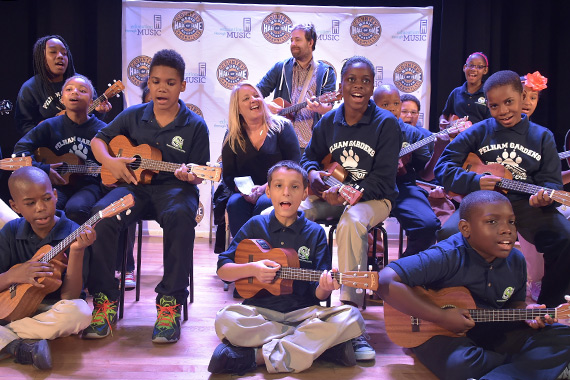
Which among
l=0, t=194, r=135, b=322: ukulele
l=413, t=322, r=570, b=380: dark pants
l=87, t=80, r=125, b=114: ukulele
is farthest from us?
l=87, t=80, r=125, b=114: ukulele

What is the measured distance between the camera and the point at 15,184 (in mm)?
3258

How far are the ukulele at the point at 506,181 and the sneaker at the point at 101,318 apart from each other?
8.13ft

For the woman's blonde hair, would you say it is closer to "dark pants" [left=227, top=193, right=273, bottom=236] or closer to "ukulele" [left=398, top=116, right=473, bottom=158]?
"dark pants" [left=227, top=193, right=273, bottom=236]

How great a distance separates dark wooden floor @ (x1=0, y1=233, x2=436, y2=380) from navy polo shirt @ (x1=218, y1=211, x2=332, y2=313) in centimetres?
37

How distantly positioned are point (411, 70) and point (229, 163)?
3184 millimetres

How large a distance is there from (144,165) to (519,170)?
2.47m

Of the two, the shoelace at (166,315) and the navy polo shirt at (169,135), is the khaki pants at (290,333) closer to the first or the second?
the shoelace at (166,315)

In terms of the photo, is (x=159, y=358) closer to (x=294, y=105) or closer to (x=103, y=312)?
(x=103, y=312)

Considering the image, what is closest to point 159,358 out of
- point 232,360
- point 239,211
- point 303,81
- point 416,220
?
point 232,360

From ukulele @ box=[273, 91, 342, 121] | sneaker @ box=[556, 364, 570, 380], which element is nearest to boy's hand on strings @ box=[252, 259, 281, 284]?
sneaker @ box=[556, 364, 570, 380]

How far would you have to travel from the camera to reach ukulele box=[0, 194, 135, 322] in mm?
3111

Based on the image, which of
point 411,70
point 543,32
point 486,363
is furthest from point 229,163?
point 543,32

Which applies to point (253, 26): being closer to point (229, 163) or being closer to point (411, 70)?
point (411, 70)

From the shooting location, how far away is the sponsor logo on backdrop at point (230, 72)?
6.62 m
